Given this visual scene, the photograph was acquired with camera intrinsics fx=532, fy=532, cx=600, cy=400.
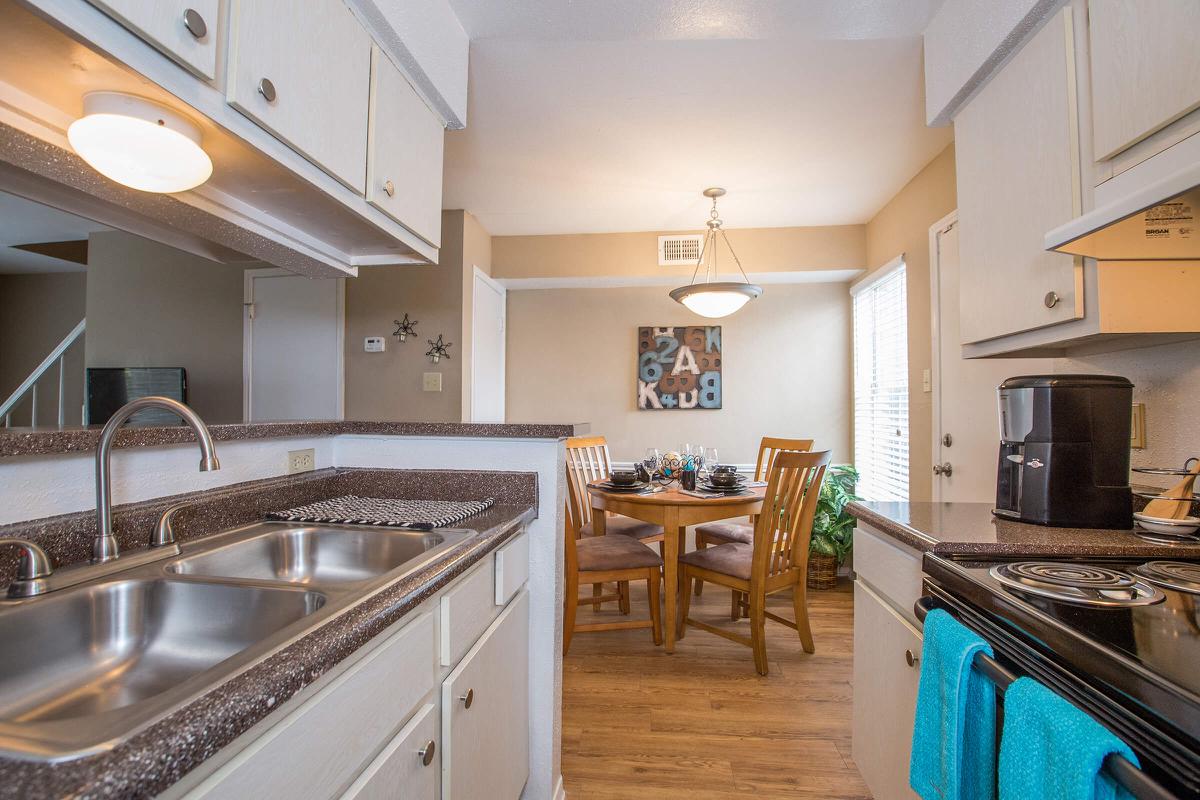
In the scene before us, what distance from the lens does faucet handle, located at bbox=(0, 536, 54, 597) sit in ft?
2.45

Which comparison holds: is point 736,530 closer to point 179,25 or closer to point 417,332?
point 417,332

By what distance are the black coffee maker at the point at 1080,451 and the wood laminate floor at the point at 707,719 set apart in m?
1.11

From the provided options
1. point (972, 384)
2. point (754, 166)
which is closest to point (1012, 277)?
point (972, 384)

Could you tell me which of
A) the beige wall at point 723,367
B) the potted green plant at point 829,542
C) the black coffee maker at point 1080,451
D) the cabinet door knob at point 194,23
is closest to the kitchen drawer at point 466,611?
the cabinet door knob at point 194,23

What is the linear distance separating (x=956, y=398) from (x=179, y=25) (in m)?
3.03

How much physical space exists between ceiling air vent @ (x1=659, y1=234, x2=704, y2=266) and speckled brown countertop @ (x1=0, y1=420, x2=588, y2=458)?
2.70 m

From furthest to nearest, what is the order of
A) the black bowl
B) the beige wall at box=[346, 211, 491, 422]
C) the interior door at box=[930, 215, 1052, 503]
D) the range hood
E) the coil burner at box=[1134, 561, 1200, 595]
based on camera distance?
the beige wall at box=[346, 211, 491, 422]
the black bowl
the interior door at box=[930, 215, 1052, 503]
the range hood
the coil burner at box=[1134, 561, 1200, 595]

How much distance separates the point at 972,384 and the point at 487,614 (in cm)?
242

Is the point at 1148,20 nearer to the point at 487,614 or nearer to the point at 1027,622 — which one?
the point at 1027,622

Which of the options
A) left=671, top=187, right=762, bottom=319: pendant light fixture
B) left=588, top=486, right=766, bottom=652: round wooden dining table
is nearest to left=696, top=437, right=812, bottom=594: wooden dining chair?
left=588, top=486, right=766, bottom=652: round wooden dining table

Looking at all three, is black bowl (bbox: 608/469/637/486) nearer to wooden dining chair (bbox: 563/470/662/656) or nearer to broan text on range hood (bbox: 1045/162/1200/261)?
wooden dining chair (bbox: 563/470/662/656)

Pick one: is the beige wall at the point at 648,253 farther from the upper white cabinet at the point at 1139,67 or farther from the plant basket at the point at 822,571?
the upper white cabinet at the point at 1139,67

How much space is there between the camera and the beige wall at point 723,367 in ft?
13.8

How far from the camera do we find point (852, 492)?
3910 millimetres
